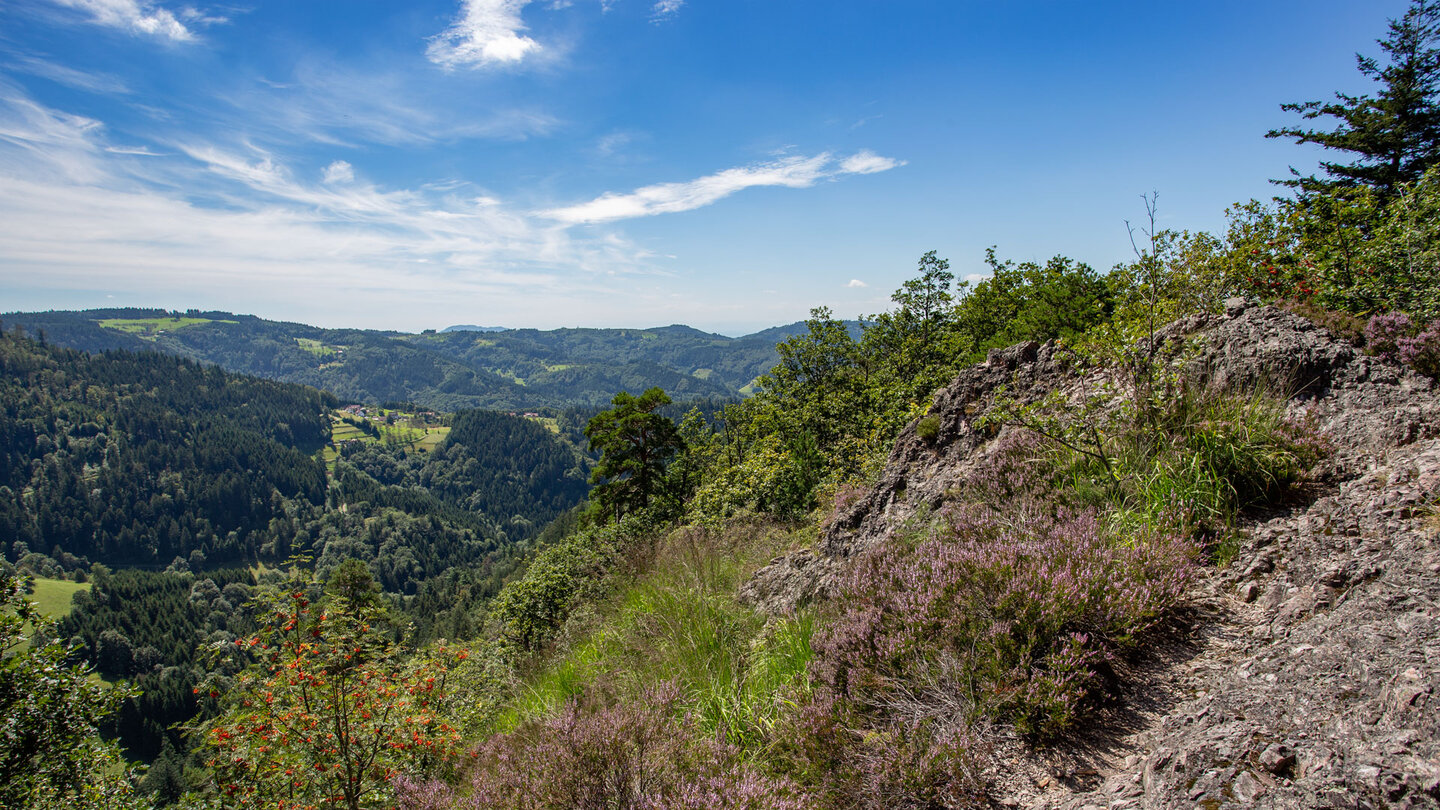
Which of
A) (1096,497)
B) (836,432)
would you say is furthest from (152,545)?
(1096,497)

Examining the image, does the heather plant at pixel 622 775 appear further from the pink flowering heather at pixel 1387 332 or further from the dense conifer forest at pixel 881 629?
the pink flowering heather at pixel 1387 332

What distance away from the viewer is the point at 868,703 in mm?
3297

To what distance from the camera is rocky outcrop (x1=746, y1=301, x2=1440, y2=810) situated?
1.96 metres

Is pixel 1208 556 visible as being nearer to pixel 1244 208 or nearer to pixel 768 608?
pixel 768 608

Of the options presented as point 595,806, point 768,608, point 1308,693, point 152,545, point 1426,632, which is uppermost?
point 1426,632

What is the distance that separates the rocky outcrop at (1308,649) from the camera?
1.96 metres

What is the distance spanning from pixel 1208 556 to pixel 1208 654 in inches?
38.4

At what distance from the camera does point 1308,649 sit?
2574 millimetres

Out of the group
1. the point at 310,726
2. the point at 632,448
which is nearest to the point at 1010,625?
the point at 310,726

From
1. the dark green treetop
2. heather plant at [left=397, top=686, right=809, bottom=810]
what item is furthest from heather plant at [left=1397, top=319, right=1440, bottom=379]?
the dark green treetop

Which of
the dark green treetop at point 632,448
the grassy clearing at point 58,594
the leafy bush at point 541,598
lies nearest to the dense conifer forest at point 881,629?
the leafy bush at point 541,598

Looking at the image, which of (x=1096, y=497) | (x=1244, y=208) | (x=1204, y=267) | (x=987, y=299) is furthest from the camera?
(x=987, y=299)

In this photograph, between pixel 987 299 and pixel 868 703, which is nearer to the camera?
pixel 868 703

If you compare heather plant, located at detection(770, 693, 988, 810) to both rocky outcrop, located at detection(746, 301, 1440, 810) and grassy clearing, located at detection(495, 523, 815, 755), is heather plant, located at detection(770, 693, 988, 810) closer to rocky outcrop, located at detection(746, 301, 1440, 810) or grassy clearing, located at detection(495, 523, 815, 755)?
rocky outcrop, located at detection(746, 301, 1440, 810)
